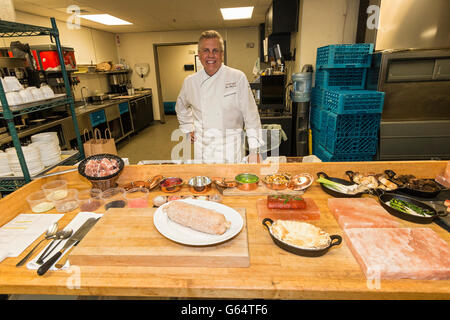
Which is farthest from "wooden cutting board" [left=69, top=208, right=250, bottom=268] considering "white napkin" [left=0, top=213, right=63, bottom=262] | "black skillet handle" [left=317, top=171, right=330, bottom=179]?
"black skillet handle" [left=317, top=171, right=330, bottom=179]

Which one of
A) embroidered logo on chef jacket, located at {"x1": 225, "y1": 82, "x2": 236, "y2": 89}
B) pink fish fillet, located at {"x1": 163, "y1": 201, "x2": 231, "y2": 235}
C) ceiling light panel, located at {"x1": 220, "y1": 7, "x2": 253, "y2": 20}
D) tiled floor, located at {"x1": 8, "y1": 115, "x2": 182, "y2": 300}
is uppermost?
ceiling light panel, located at {"x1": 220, "y1": 7, "x2": 253, "y2": 20}

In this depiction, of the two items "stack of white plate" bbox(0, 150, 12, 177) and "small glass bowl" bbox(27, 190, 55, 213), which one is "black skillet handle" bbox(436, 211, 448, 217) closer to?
"small glass bowl" bbox(27, 190, 55, 213)

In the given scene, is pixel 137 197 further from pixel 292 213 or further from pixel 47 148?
pixel 47 148

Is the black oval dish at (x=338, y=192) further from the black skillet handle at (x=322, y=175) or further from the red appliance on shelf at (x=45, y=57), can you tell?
the red appliance on shelf at (x=45, y=57)

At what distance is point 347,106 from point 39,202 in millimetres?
2715

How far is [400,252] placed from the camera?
33.8 inches

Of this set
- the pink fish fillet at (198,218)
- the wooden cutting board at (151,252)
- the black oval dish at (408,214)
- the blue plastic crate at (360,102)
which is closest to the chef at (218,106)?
the blue plastic crate at (360,102)

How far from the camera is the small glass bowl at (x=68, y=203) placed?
1261mm

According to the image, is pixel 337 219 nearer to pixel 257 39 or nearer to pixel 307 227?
pixel 307 227

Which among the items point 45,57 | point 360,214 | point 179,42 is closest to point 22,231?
point 360,214

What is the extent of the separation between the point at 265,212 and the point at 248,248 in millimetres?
263

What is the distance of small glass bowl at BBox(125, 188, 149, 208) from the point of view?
128 cm

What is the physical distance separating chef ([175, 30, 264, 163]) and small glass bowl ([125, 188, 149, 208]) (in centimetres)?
105

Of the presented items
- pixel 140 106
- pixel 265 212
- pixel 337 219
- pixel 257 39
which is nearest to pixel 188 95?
pixel 265 212
